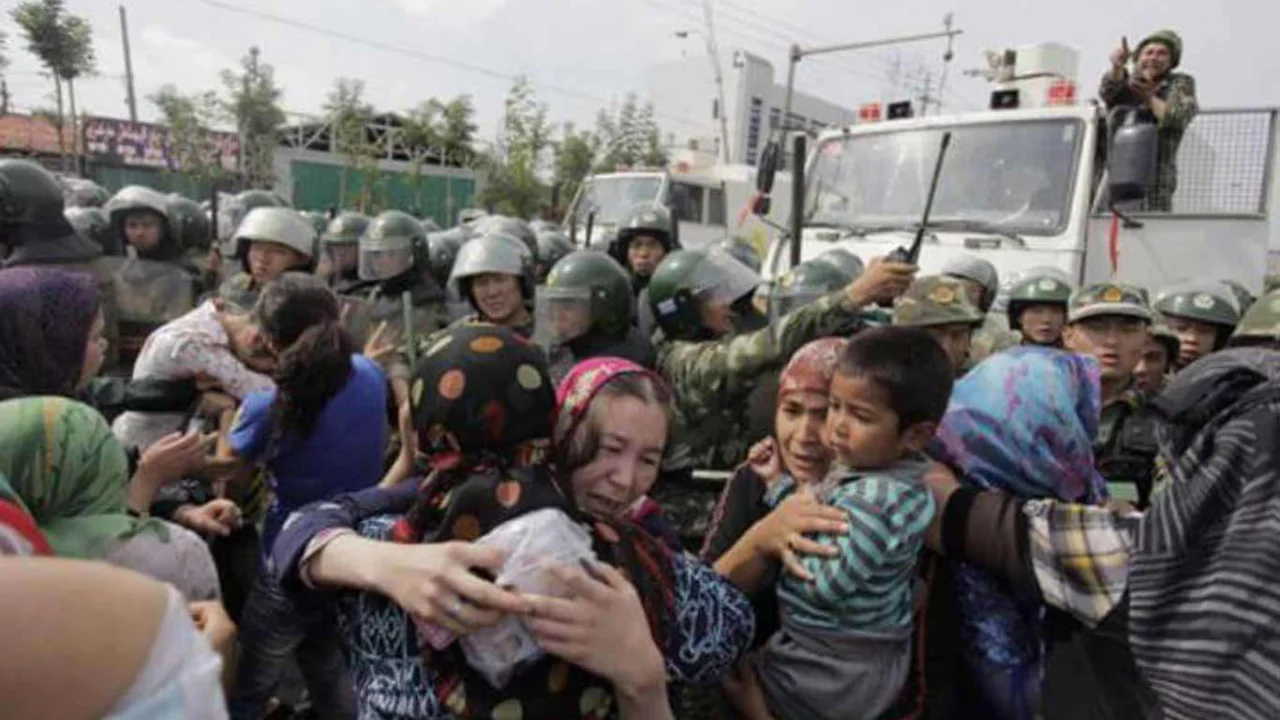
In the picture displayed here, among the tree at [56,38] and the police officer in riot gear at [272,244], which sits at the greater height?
the tree at [56,38]

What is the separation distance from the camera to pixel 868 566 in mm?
1477

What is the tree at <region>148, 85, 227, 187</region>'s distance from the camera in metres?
25.2

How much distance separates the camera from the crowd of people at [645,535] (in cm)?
112

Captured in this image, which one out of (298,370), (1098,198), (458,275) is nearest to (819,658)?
(298,370)

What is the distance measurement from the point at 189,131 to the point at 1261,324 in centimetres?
2787

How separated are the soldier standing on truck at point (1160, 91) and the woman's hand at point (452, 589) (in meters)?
5.74

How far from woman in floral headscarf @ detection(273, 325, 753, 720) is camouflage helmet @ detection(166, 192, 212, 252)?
6849 millimetres

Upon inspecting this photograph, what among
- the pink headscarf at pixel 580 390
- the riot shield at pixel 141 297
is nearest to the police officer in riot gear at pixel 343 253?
the riot shield at pixel 141 297

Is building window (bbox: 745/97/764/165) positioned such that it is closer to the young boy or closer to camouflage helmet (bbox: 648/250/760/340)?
camouflage helmet (bbox: 648/250/760/340)

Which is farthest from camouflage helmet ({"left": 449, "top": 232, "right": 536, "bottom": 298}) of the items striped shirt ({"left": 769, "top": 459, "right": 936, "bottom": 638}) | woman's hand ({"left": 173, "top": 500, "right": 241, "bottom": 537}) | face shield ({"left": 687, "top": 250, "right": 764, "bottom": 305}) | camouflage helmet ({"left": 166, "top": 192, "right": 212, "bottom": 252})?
camouflage helmet ({"left": 166, "top": 192, "right": 212, "bottom": 252})

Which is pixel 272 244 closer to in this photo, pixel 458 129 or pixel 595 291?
pixel 595 291

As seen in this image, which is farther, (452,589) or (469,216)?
(469,216)

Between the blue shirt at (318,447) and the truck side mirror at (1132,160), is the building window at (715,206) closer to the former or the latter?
the truck side mirror at (1132,160)

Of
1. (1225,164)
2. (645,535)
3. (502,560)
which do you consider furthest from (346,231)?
(1225,164)
